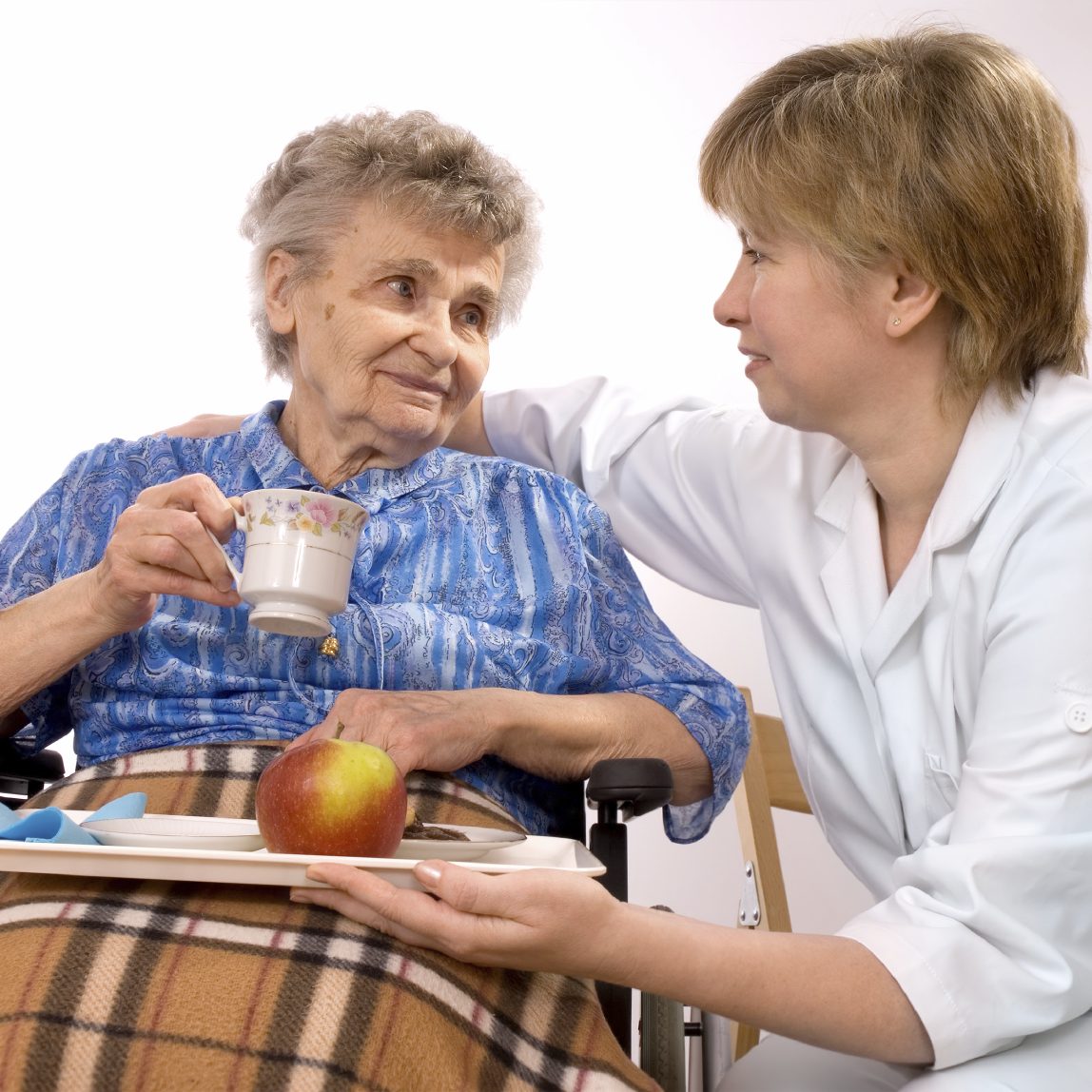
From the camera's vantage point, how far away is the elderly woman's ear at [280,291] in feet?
5.63

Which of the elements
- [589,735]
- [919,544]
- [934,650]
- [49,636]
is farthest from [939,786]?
[49,636]

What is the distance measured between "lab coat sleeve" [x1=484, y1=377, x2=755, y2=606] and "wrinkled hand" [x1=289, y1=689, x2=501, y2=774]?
42 centimetres

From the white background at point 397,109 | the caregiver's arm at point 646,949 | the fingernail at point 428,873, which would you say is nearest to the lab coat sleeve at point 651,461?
the caregiver's arm at point 646,949

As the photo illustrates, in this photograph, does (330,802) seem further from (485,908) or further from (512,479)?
(512,479)

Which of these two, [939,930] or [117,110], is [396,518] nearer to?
Answer: [939,930]

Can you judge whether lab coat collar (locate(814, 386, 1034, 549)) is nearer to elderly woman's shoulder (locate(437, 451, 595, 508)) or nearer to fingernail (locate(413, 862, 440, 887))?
elderly woman's shoulder (locate(437, 451, 595, 508))

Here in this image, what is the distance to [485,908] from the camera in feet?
3.20

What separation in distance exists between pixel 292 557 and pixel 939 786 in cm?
68

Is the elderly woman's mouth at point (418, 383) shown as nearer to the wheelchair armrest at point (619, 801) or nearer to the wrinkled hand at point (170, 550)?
the wrinkled hand at point (170, 550)

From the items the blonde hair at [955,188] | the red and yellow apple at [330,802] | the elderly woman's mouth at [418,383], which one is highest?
the blonde hair at [955,188]

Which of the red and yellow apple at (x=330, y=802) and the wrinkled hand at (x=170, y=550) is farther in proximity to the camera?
the wrinkled hand at (x=170, y=550)

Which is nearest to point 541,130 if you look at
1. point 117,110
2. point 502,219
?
point 117,110

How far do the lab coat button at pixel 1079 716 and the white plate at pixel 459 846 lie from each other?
48 cm

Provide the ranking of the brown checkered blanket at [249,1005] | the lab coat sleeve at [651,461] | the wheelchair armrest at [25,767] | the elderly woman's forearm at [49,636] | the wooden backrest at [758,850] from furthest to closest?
the wooden backrest at [758,850]
the lab coat sleeve at [651,461]
the wheelchair armrest at [25,767]
the elderly woman's forearm at [49,636]
the brown checkered blanket at [249,1005]
